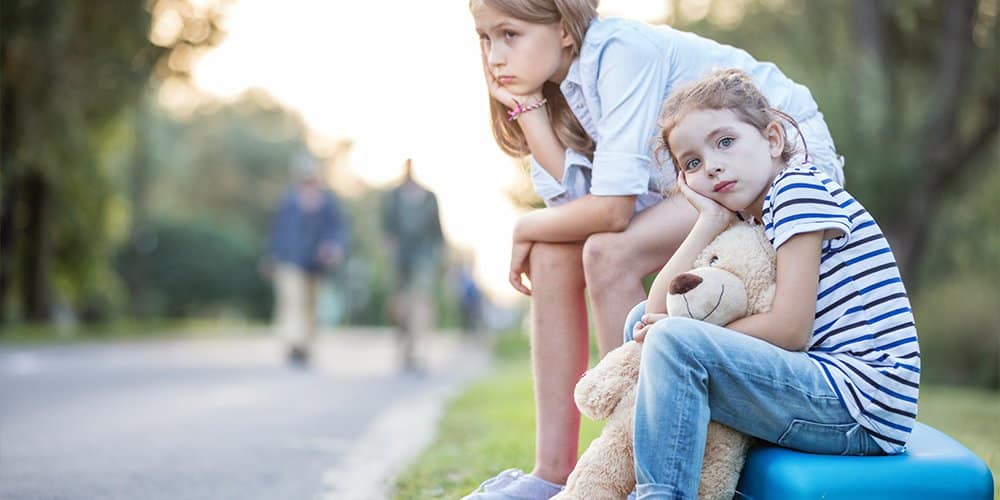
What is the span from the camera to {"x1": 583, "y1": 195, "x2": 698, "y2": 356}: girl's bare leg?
2908 millimetres

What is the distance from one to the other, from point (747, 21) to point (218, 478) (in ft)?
39.2

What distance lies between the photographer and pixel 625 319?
2904 millimetres

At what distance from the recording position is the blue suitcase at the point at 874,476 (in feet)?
7.38

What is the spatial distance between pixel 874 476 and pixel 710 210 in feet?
2.26

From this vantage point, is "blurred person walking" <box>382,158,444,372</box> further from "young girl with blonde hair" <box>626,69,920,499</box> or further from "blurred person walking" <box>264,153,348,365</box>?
"young girl with blonde hair" <box>626,69,920,499</box>

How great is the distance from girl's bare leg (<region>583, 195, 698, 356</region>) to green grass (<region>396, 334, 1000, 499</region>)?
A: 93cm

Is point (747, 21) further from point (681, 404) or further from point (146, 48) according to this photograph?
point (681, 404)

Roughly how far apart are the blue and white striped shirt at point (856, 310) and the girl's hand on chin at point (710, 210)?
15 centimetres

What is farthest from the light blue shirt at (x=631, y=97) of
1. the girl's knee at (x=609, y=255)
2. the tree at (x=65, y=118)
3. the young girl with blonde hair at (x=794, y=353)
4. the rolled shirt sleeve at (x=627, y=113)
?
the tree at (x=65, y=118)

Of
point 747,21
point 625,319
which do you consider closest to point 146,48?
point 747,21

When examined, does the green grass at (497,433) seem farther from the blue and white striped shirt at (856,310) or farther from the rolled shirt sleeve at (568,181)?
the blue and white striped shirt at (856,310)

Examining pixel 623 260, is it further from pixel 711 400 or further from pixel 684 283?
pixel 711 400

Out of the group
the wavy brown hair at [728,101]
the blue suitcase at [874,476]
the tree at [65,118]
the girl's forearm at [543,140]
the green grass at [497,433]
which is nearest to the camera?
the blue suitcase at [874,476]

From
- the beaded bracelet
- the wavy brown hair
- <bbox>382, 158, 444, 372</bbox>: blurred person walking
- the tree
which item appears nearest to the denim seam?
the wavy brown hair
